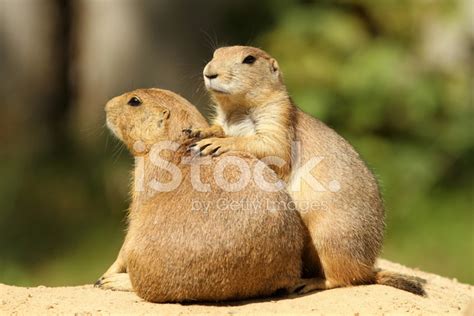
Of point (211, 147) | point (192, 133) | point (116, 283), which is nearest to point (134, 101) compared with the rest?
point (192, 133)

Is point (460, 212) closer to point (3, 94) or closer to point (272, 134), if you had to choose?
point (272, 134)

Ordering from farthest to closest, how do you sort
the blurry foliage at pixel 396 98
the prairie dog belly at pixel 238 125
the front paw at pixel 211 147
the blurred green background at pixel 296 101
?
the blurry foliage at pixel 396 98 < the blurred green background at pixel 296 101 < the prairie dog belly at pixel 238 125 < the front paw at pixel 211 147

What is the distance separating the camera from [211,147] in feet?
22.7

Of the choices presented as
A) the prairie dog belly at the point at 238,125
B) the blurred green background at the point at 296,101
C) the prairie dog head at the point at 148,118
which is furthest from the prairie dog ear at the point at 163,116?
the blurred green background at the point at 296,101

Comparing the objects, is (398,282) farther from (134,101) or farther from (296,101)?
(296,101)

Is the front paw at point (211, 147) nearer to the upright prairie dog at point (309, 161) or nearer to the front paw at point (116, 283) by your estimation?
the upright prairie dog at point (309, 161)

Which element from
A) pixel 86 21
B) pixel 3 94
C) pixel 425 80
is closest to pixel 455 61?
pixel 425 80

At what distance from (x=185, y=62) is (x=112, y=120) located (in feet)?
25.4

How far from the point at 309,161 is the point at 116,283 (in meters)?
1.78

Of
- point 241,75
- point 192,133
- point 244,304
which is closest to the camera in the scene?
point 244,304

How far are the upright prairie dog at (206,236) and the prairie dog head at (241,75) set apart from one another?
72 centimetres

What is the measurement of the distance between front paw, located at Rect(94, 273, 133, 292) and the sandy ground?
3.3 inches

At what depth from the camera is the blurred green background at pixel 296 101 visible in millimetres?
12906

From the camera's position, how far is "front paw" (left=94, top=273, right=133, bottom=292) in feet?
23.7
